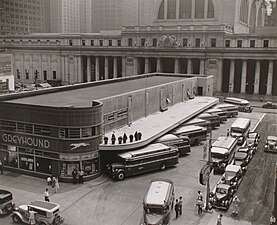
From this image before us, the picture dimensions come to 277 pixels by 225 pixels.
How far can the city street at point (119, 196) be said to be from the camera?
29781 millimetres

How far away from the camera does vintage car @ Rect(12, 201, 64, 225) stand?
2758 cm

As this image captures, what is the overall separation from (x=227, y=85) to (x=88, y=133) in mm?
73673

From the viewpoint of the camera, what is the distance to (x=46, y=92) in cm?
5291

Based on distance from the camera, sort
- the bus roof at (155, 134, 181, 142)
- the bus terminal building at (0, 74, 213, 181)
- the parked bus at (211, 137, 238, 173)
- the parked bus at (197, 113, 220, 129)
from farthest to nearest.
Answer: the parked bus at (197, 113, 220, 129), the bus roof at (155, 134, 181, 142), the parked bus at (211, 137, 238, 173), the bus terminal building at (0, 74, 213, 181)

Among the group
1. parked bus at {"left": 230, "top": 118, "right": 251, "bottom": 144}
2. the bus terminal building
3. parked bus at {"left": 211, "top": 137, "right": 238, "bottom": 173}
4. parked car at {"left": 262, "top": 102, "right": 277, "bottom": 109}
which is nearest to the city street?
parked bus at {"left": 211, "top": 137, "right": 238, "bottom": 173}

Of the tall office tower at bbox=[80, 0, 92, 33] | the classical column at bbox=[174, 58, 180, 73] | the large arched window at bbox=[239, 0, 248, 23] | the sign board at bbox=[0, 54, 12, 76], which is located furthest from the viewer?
the large arched window at bbox=[239, 0, 248, 23]

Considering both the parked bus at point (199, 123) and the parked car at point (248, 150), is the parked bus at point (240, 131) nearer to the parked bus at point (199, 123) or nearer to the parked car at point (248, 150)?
the parked bus at point (199, 123)

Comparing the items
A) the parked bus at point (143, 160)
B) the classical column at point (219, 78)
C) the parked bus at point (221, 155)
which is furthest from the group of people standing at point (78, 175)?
the classical column at point (219, 78)

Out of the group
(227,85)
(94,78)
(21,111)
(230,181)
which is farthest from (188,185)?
(94,78)

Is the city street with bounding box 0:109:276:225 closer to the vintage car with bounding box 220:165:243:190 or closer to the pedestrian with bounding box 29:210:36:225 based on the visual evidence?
→ the vintage car with bounding box 220:165:243:190

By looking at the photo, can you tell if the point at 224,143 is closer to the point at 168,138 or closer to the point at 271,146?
the point at 168,138

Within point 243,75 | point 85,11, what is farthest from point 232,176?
point 243,75

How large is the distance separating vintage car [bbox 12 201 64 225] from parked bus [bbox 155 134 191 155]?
1890 centimetres

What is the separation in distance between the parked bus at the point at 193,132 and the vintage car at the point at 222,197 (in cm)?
1685
